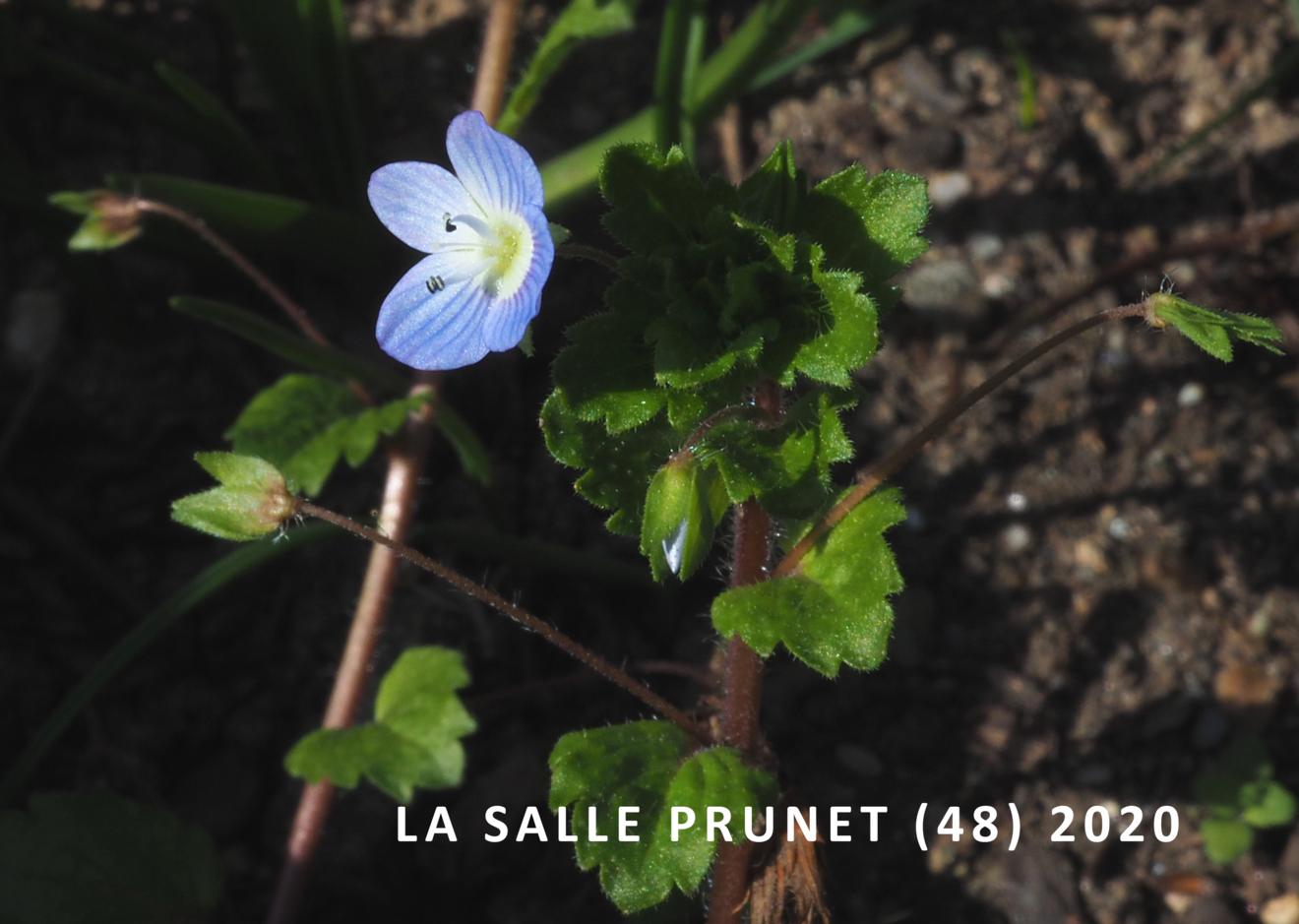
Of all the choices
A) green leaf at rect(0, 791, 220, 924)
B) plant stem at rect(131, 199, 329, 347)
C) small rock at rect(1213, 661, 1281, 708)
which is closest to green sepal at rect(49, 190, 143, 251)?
plant stem at rect(131, 199, 329, 347)

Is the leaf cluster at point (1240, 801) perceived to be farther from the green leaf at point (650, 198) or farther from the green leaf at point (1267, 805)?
the green leaf at point (650, 198)

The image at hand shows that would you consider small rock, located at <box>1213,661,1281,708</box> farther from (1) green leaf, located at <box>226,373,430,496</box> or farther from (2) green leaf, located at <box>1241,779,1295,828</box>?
(1) green leaf, located at <box>226,373,430,496</box>

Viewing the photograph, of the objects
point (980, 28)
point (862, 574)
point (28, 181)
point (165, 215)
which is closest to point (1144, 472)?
point (980, 28)

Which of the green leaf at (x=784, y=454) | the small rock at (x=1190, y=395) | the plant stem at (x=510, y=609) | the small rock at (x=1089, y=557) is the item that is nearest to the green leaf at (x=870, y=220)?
the green leaf at (x=784, y=454)

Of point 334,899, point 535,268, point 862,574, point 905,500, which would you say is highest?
point 905,500

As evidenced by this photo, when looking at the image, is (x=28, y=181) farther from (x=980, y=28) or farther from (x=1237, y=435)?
(x=1237, y=435)
